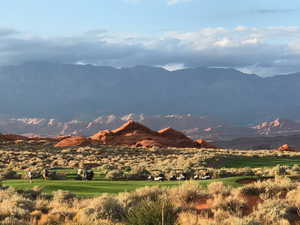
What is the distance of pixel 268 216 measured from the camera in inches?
494

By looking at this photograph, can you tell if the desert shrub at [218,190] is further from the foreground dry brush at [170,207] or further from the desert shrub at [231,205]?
the desert shrub at [231,205]

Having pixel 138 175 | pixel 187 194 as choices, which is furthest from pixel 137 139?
pixel 187 194

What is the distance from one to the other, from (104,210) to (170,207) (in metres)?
3.11

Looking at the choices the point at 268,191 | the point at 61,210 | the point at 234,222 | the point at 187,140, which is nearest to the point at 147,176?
the point at 268,191

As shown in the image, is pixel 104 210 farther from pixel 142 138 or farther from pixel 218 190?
pixel 142 138

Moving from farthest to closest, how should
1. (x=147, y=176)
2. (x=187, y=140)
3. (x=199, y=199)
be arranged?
(x=187, y=140) → (x=147, y=176) → (x=199, y=199)

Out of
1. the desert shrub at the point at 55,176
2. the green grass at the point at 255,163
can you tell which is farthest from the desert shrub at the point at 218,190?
the green grass at the point at 255,163

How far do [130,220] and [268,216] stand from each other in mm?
4302

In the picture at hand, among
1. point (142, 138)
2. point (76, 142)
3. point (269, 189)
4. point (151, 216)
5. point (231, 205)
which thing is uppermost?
point (142, 138)

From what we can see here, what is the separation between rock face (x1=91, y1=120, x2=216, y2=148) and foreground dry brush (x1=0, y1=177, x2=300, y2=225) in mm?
59129

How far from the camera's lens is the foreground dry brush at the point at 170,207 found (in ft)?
35.9

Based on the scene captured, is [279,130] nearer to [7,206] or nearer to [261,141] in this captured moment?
[261,141]

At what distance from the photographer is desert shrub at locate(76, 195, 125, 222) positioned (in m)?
12.8

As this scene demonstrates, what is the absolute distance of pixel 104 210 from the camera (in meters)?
12.9
